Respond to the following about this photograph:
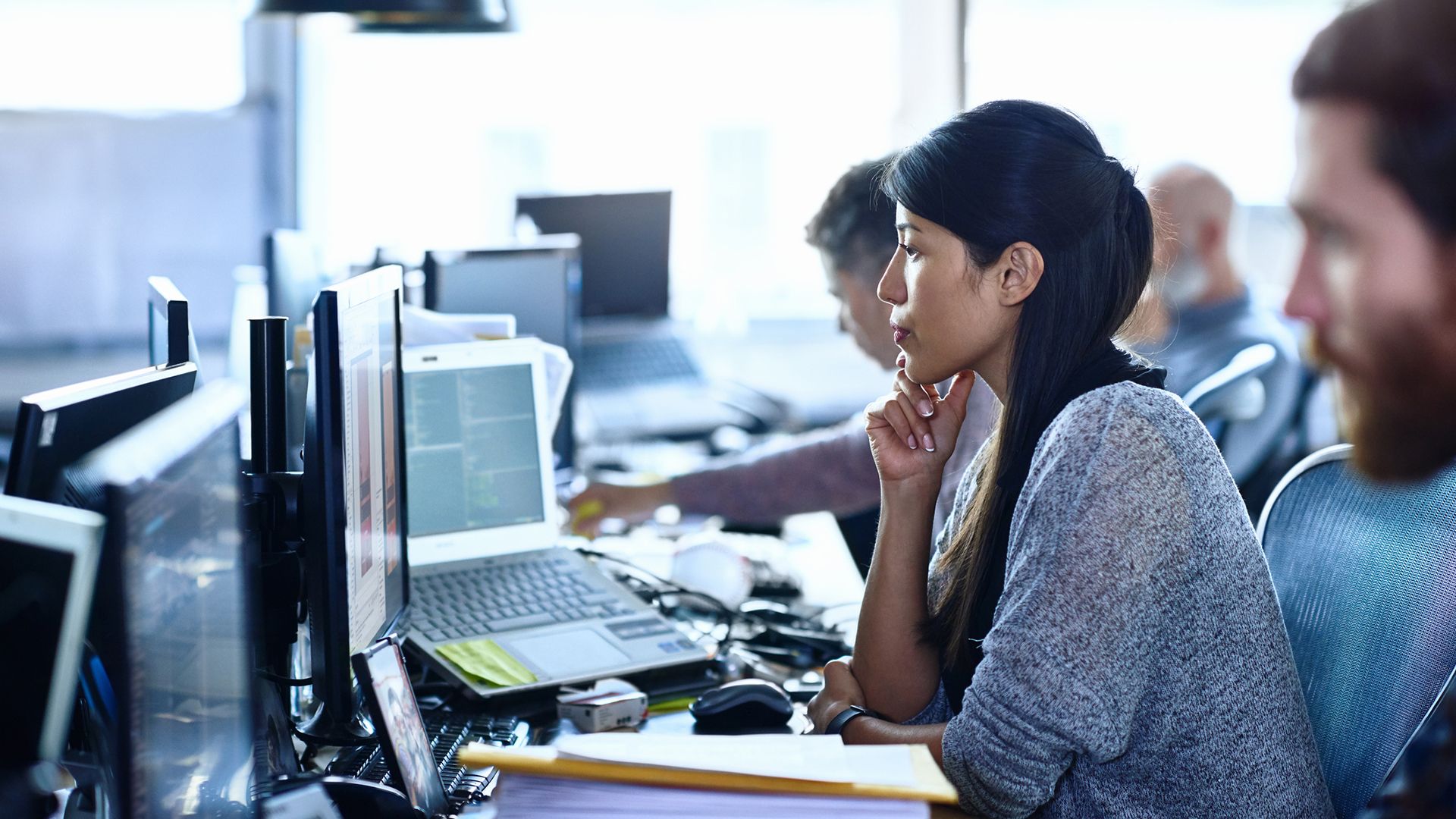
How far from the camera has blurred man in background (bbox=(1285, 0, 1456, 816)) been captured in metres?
0.65

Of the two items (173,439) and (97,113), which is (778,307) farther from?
(173,439)

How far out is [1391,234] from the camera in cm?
67

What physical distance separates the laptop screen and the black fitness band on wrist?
1.98 ft

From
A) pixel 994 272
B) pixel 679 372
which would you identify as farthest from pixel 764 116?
pixel 994 272

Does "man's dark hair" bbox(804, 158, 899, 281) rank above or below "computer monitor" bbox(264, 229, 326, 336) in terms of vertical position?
above

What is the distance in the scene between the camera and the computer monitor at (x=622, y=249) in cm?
300

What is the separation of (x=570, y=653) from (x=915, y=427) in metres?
0.47

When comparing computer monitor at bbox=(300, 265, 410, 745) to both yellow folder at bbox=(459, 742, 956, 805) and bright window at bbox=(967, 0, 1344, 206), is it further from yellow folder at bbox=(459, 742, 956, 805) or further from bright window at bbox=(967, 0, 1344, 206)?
bright window at bbox=(967, 0, 1344, 206)

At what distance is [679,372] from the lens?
10.2 ft

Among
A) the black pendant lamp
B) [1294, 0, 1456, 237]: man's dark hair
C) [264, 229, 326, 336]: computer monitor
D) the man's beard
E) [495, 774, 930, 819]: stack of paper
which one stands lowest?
[495, 774, 930, 819]: stack of paper

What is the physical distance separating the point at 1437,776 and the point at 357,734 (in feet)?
2.90

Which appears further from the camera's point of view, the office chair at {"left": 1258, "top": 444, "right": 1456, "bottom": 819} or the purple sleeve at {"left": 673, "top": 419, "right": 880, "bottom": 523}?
the purple sleeve at {"left": 673, "top": 419, "right": 880, "bottom": 523}


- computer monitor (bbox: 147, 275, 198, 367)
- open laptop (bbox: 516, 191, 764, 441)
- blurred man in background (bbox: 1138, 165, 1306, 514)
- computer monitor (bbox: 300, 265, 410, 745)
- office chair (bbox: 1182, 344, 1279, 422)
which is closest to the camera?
computer monitor (bbox: 300, 265, 410, 745)

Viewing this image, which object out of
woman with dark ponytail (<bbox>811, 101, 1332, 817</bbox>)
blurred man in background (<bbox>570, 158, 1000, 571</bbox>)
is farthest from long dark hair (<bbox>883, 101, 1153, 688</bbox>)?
blurred man in background (<bbox>570, 158, 1000, 571</bbox>)
